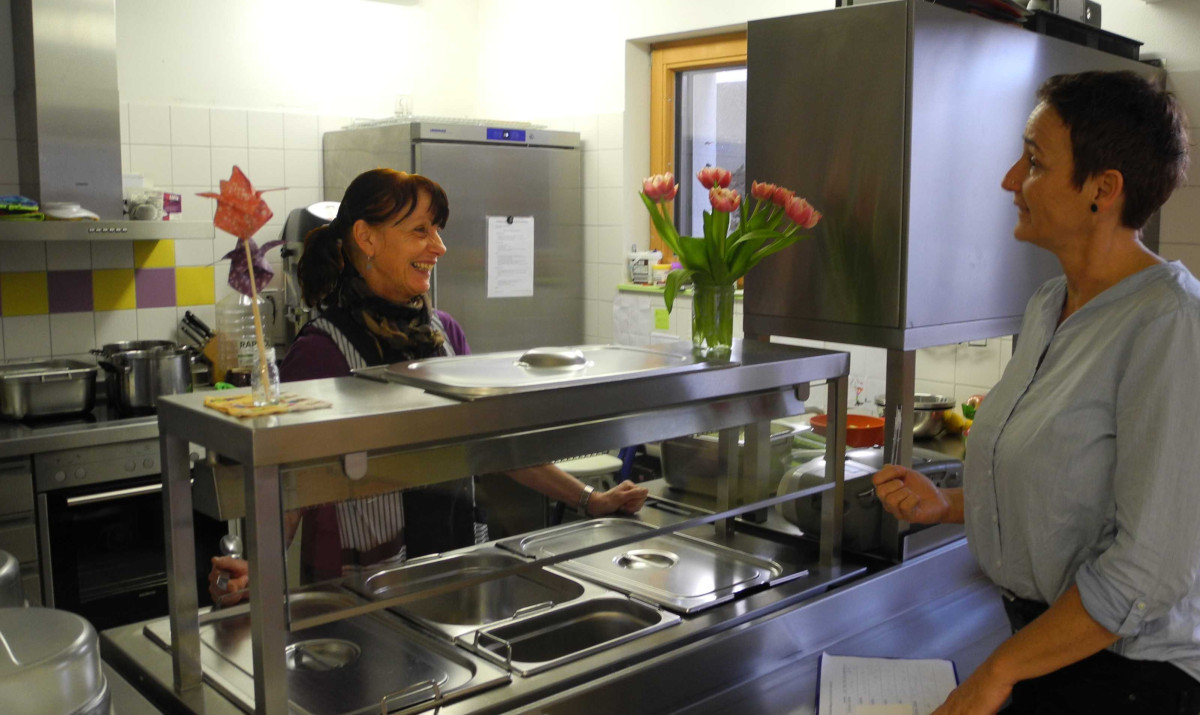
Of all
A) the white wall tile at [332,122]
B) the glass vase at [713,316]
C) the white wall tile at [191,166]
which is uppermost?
the white wall tile at [332,122]

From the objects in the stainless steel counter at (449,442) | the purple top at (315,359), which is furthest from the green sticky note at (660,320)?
the stainless steel counter at (449,442)

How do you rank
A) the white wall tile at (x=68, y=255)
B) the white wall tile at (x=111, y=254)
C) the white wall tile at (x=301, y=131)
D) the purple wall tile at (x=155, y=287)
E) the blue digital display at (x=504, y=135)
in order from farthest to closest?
the white wall tile at (x=301, y=131) < the blue digital display at (x=504, y=135) < the purple wall tile at (x=155, y=287) < the white wall tile at (x=111, y=254) < the white wall tile at (x=68, y=255)

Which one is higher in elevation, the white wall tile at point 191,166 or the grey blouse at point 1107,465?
the white wall tile at point 191,166

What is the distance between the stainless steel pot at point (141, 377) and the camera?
10.9 ft

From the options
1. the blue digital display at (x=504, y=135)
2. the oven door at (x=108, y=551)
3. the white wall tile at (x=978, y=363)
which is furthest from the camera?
the blue digital display at (x=504, y=135)

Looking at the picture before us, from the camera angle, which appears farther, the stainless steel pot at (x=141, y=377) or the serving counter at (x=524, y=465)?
the stainless steel pot at (x=141, y=377)

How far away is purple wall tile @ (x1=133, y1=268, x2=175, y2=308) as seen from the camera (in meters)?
3.87

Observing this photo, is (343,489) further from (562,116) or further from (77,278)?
(562,116)

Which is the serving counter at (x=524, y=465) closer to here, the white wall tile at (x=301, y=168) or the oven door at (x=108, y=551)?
the oven door at (x=108, y=551)

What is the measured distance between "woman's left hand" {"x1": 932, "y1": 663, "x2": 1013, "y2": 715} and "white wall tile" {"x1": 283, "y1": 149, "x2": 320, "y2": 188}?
351 cm

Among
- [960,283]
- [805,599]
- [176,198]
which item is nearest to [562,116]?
[176,198]

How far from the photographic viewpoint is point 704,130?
4.35 meters

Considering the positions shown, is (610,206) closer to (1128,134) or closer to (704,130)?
(704,130)

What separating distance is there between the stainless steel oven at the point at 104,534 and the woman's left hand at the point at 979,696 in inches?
88.3
